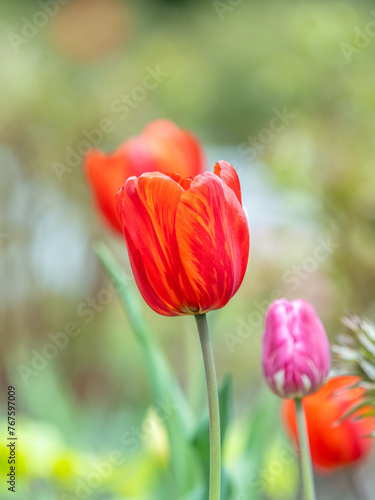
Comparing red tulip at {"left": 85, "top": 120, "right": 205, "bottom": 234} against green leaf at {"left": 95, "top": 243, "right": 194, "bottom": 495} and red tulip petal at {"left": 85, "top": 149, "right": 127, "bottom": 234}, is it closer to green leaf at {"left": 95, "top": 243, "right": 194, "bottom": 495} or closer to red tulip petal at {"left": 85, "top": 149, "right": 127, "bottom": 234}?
red tulip petal at {"left": 85, "top": 149, "right": 127, "bottom": 234}

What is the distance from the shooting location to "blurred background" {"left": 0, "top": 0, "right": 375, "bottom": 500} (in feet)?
3.22

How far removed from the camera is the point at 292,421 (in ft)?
2.34

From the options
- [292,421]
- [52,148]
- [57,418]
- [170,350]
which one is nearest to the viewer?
[292,421]

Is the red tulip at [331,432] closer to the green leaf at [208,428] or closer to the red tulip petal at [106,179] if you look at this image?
the green leaf at [208,428]

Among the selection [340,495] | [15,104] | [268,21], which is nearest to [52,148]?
[15,104]

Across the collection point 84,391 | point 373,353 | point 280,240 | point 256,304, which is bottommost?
point 373,353

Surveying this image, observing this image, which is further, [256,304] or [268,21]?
[268,21]

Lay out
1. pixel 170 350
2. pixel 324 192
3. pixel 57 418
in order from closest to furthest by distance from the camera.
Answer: pixel 57 418, pixel 324 192, pixel 170 350

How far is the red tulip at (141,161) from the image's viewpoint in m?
0.78

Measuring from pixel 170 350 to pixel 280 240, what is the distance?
2.44 ft

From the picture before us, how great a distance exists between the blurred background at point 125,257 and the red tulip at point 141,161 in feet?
0.58

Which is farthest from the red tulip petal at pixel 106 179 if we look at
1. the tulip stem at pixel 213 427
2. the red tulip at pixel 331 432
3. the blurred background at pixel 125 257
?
the tulip stem at pixel 213 427

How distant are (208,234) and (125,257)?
194 cm

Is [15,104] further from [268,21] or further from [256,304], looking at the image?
[268,21]
